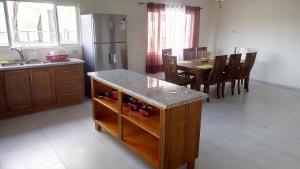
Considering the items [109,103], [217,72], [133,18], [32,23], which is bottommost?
[109,103]


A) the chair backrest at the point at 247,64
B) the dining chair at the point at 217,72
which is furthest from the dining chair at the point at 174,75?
the chair backrest at the point at 247,64

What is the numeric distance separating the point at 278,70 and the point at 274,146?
12.0ft

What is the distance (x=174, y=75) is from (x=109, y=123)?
6.36 ft

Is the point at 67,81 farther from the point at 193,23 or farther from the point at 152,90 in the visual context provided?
the point at 193,23

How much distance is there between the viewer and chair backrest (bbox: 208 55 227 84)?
436 centimetres

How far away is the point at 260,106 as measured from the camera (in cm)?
434

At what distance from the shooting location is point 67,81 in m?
4.11

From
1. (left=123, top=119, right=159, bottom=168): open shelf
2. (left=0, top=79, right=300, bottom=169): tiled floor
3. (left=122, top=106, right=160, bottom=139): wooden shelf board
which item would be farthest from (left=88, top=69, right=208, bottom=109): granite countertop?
(left=0, top=79, right=300, bottom=169): tiled floor

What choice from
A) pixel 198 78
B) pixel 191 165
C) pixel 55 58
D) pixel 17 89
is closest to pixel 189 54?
pixel 198 78

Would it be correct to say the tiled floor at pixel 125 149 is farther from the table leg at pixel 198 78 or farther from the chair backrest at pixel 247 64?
the chair backrest at pixel 247 64

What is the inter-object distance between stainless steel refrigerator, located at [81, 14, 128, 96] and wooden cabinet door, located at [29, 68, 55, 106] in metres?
0.83

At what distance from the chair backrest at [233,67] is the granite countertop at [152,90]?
2.61 metres

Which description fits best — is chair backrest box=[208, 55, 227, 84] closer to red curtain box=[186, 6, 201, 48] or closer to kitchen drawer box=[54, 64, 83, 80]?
red curtain box=[186, 6, 201, 48]

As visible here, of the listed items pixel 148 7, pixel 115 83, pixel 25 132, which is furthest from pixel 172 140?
pixel 148 7
